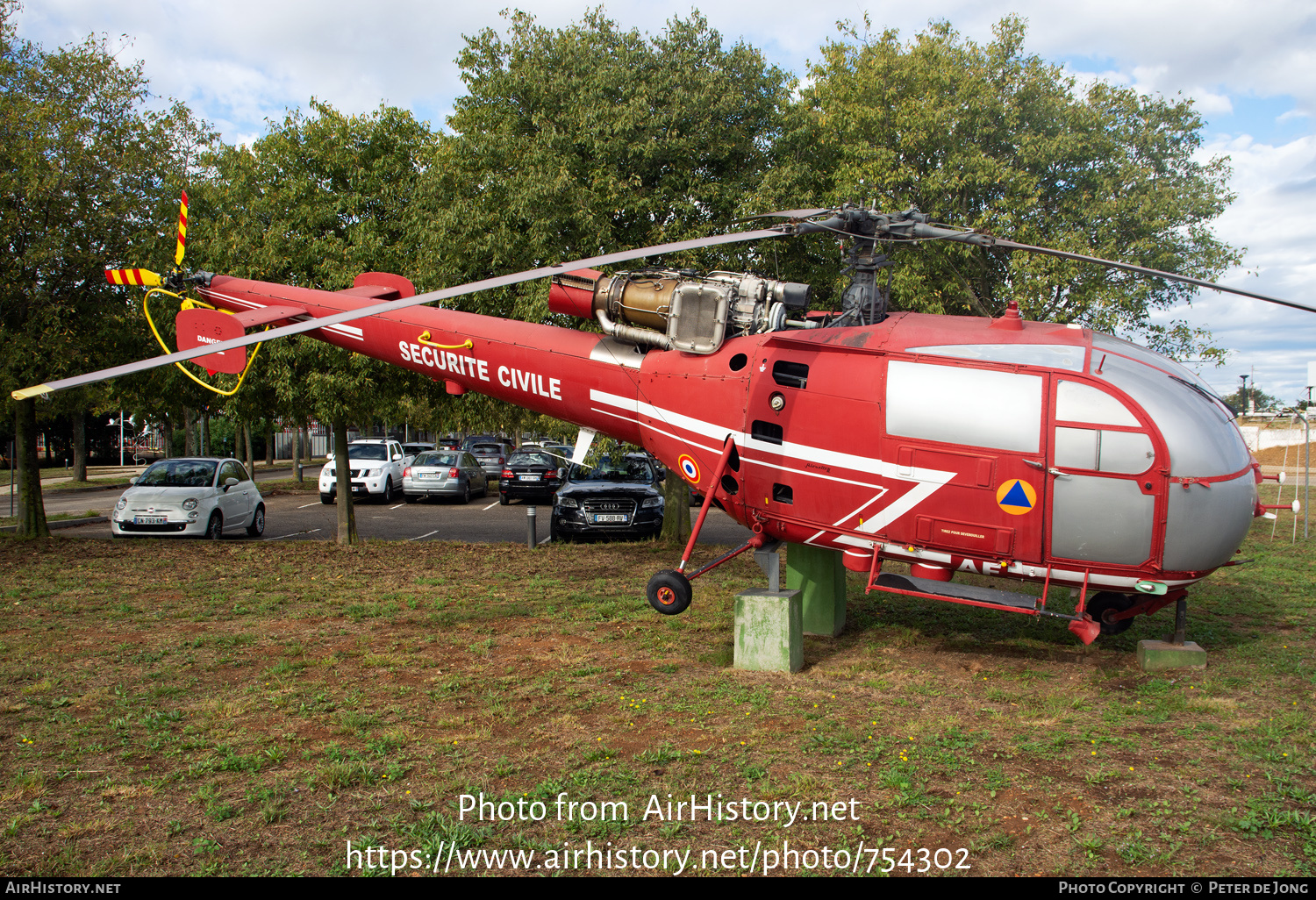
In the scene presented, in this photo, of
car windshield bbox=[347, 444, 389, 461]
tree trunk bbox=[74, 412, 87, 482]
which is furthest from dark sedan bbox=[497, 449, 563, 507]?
tree trunk bbox=[74, 412, 87, 482]

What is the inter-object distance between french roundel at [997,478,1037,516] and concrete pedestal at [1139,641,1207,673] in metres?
2.37

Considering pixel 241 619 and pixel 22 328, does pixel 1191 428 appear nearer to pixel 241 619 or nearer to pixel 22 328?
pixel 241 619

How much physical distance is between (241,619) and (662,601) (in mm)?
5146

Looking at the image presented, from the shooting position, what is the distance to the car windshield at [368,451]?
25453 millimetres

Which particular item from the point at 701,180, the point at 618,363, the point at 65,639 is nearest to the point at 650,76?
the point at 701,180

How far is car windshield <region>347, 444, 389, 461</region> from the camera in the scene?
83.5ft

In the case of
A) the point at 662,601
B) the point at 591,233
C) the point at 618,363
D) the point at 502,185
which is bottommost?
the point at 662,601

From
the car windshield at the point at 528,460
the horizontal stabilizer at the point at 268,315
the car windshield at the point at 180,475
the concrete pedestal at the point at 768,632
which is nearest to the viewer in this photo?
the concrete pedestal at the point at 768,632

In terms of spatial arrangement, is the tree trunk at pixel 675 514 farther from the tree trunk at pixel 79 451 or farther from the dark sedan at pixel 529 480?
the tree trunk at pixel 79 451

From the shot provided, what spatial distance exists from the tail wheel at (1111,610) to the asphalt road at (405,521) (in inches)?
338

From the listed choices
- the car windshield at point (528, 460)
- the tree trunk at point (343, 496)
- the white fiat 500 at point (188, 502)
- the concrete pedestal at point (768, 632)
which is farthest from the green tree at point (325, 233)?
the car windshield at point (528, 460)

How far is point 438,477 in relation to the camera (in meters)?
23.8

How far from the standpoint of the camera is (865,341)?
7090mm

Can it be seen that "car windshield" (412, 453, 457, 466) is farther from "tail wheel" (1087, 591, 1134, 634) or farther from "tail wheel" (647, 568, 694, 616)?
"tail wheel" (1087, 591, 1134, 634)
